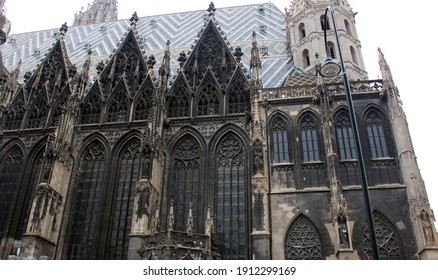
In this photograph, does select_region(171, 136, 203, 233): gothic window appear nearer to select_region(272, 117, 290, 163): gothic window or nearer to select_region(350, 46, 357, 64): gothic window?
select_region(272, 117, 290, 163): gothic window

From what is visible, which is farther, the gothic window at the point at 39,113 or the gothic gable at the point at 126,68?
the gothic gable at the point at 126,68

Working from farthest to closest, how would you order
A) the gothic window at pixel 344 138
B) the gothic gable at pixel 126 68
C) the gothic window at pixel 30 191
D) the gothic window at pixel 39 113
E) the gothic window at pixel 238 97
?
1. the gothic gable at pixel 126 68
2. the gothic window at pixel 39 113
3. the gothic window at pixel 238 97
4. the gothic window at pixel 30 191
5. the gothic window at pixel 344 138

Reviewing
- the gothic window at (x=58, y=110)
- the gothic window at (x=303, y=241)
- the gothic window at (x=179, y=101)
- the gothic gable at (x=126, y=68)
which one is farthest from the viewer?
the gothic gable at (x=126, y=68)

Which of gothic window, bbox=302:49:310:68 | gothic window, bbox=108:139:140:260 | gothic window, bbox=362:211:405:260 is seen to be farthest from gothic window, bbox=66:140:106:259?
gothic window, bbox=302:49:310:68

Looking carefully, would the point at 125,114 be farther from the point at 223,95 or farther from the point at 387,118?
the point at 387,118

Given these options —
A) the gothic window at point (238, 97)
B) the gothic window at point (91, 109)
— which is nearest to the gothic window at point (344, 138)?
the gothic window at point (238, 97)

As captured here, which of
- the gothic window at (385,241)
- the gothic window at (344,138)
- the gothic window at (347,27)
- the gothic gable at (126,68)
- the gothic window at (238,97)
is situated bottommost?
the gothic window at (385,241)

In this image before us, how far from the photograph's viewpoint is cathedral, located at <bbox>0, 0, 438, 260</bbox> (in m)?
16.4

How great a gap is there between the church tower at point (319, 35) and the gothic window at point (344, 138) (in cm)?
418

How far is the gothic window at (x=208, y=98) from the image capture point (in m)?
21.2

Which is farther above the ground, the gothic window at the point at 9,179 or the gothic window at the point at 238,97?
the gothic window at the point at 238,97

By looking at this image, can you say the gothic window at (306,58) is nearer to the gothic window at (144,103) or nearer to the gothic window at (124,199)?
the gothic window at (144,103)

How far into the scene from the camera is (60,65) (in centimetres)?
2511
